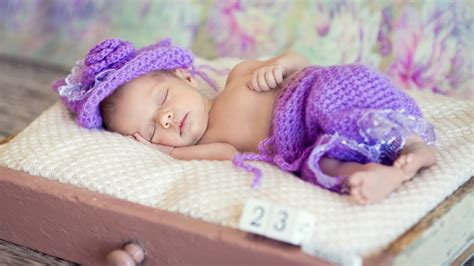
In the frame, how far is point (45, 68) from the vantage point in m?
2.35

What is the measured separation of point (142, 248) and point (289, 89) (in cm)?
38

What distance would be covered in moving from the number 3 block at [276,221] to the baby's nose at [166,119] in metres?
0.38

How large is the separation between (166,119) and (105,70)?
15cm

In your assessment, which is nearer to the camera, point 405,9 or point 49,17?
point 405,9

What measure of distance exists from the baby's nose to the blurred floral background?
0.64 m

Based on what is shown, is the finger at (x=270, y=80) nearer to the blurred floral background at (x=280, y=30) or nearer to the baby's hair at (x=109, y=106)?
the baby's hair at (x=109, y=106)

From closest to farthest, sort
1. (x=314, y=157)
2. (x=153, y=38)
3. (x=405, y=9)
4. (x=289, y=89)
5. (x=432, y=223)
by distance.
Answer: (x=432, y=223) < (x=314, y=157) < (x=289, y=89) < (x=405, y=9) < (x=153, y=38)

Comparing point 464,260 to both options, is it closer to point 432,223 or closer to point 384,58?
point 432,223

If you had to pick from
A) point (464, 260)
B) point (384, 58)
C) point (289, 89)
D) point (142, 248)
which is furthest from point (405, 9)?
point (142, 248)

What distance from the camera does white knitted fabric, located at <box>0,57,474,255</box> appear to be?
1115 millimetres

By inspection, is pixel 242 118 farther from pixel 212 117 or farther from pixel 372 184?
pixel 372 184

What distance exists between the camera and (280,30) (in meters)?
2.03

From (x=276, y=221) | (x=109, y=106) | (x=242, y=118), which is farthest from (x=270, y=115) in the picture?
(x=276, y=221)

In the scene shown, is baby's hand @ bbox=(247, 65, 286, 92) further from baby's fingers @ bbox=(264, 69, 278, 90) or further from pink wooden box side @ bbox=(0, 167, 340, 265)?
pink wooden box side @ bbox=(0, 167, 340, 265)
